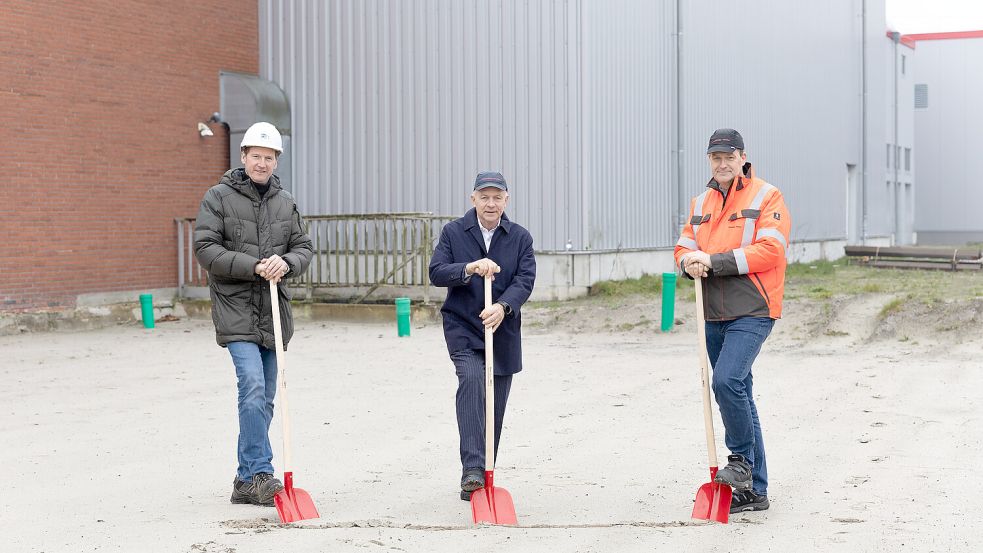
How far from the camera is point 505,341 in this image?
6.52 m

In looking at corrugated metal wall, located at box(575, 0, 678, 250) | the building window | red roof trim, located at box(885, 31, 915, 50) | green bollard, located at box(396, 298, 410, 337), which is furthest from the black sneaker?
the building window

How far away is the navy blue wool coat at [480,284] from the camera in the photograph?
646cm

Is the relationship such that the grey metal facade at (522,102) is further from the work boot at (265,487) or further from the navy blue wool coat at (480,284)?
the work boot at (265,487)

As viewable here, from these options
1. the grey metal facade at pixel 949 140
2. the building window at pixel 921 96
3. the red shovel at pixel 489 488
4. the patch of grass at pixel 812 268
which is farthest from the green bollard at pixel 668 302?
the building window at pixel 921 96

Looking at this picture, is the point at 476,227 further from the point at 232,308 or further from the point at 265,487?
the point at 265,487

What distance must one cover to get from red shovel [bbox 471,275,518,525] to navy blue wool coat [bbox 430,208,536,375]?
17 cm

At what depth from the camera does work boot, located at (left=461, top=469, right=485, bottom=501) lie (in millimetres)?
6289

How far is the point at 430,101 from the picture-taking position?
19.7 meters

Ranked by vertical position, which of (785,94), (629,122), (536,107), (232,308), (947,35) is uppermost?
(947,35)

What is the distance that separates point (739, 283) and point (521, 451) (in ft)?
7.94

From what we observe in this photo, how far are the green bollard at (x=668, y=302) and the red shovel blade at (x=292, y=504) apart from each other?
9.38 m

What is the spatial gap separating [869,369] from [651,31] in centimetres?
998

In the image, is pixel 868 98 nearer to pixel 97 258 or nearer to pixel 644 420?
pixel 97 258

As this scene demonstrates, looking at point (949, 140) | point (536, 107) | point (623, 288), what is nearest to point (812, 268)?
point (623, 288)
